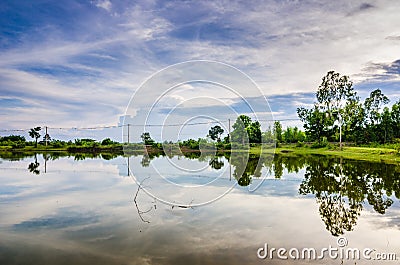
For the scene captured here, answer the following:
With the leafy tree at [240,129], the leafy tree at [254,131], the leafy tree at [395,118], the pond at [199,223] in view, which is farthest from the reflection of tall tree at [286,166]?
the leafy tree at [395,118]

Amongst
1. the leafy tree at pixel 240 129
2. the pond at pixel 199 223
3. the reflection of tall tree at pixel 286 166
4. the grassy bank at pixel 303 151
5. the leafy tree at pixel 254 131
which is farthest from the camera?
the leafy tree at pixel 254 131

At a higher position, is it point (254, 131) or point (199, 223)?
point (254, 131)

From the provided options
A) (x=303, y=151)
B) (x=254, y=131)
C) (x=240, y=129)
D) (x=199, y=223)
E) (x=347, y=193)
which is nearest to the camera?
(x=199, y=223)

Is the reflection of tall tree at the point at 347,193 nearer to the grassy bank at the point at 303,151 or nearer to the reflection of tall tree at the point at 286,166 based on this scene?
the reflection of tall tree at the point at 286,166

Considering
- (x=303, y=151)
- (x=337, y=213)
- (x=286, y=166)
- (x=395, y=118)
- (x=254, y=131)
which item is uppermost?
(x=395, y=118)

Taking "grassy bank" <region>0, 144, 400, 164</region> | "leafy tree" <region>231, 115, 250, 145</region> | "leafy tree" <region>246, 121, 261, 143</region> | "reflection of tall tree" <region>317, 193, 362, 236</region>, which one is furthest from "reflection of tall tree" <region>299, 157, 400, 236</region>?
"leafy tree" <region>246, 121, 261, 143</region>

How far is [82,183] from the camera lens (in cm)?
1272

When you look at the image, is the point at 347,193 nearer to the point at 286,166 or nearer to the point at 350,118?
the point at 286,166

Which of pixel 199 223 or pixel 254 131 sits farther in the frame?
pixel 254 131

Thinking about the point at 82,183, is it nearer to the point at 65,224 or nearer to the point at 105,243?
the point at 65,224

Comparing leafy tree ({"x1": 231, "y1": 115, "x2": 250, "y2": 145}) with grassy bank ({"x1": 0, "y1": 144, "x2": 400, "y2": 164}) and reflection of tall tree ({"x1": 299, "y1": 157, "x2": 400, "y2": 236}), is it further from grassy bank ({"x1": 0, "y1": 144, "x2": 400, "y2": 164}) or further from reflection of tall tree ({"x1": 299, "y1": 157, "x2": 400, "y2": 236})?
reflection of tall tree ({"x1": 299, "y1": 157, "x2": 400, "y2": 236})

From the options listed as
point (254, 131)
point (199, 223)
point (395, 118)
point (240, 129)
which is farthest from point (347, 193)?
point (395, 118)

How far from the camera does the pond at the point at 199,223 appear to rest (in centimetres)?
498

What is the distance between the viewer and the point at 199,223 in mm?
6750
